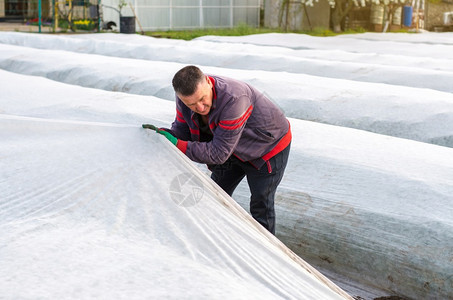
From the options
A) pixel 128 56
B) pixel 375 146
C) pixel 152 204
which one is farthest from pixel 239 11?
pixel 152 204

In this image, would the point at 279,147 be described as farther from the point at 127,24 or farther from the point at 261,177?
the point at 127,24

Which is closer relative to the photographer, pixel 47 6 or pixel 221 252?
pixel 221 252

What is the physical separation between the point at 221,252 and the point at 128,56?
617 cm

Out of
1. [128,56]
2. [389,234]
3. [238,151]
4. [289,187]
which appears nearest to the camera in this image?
[238,151]

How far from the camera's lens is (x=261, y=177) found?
7.74 feet

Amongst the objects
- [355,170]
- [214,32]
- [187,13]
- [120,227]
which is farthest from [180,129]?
[187,13]

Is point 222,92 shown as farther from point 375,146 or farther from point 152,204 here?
point 375,146

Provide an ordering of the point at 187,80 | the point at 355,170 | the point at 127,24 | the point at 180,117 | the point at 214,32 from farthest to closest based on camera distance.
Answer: the point at 214,32, the point at 127,24, the point at 355,170, the point at 180,117, the point at 187,80

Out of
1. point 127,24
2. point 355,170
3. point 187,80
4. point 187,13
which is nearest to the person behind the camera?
point 187,80

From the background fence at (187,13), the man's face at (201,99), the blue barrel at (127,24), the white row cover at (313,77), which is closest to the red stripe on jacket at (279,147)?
the man's face at (201,99)

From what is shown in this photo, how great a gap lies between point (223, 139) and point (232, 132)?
0.13 feet

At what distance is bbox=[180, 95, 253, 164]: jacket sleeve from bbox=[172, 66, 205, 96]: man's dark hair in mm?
170

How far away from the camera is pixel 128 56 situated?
7.48 m

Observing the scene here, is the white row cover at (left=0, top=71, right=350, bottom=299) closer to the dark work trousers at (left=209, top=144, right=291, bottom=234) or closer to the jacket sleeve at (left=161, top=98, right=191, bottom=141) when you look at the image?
the jacket sleeve at (left=161, top=98, right=191, bottom=141)
